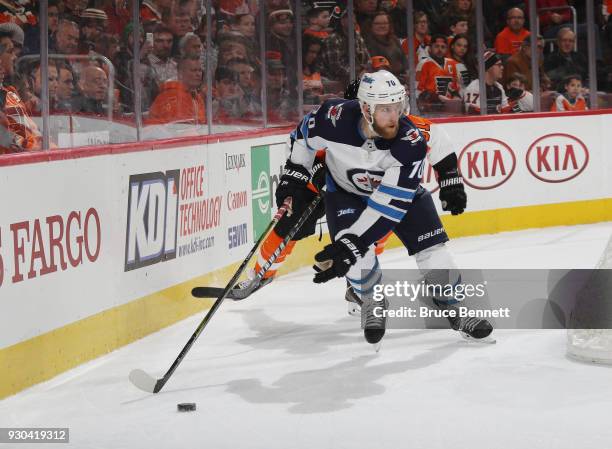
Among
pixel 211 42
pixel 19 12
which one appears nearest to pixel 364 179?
pixel 19 12

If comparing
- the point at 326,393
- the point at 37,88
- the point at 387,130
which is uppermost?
the point at 37,88

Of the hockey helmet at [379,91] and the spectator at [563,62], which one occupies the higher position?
the spectator at [563,62]

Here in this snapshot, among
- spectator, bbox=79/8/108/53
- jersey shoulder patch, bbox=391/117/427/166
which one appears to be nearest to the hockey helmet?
jersey shoulder patch, bbox=391/117/427/166

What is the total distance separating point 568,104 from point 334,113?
209 inches

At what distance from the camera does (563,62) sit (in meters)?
10.0

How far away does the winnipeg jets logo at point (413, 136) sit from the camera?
16.0 feet

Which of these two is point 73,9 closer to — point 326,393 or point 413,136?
point 413,136

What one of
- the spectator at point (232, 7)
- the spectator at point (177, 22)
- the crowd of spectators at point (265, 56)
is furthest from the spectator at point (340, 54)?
the spectator at point (177, 22)

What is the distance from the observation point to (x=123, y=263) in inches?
211

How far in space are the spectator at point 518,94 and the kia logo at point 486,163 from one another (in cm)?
61

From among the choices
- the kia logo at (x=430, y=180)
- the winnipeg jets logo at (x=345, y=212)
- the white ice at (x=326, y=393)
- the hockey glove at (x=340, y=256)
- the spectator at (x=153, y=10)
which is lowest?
the white ice at (x=326, y=393)

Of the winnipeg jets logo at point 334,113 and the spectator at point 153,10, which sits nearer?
the winnipeg jets logo at point 334,113

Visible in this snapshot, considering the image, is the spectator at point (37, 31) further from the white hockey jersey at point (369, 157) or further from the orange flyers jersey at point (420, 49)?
the orange flyers jersey at point (420, 49)

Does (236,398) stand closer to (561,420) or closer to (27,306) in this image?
(27,306)
